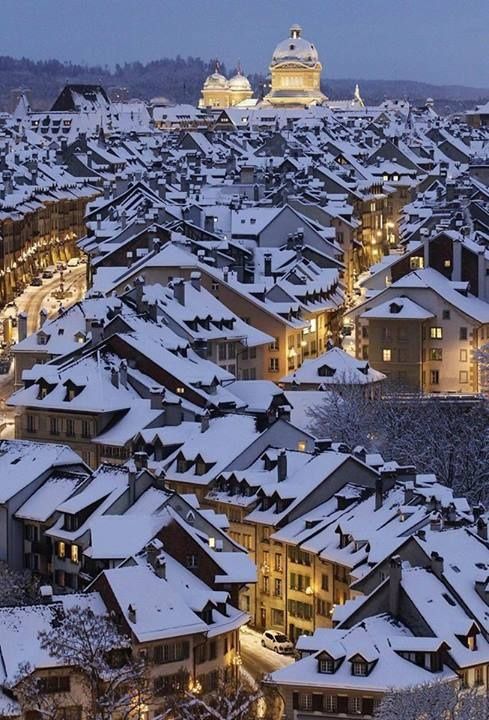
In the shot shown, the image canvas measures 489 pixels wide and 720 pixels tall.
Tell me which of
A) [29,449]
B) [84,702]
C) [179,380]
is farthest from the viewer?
[179,380]

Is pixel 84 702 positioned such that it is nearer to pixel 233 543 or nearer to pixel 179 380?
pixel 233 543

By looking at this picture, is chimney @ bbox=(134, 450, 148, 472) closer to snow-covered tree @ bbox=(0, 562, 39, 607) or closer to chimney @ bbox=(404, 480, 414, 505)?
snow-covered tree @ bbox=(0, 562, 39, 607)

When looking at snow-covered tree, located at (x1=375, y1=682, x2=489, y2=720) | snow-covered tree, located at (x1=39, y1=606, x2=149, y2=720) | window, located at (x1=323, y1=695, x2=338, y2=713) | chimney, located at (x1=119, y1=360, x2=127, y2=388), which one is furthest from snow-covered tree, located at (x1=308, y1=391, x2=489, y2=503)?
snow-covered tree, located at (x1=375, y1=682, x2=489, y2=720)

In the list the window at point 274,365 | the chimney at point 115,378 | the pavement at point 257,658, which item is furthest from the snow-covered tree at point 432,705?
the window at point 274,365

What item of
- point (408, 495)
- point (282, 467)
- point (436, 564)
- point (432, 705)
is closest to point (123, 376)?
point (282, 467)

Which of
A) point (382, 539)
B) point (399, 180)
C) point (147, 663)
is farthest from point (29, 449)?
point (399, 180)

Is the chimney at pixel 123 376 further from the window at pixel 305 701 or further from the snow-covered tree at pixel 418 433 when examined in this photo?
the window at pixel 305 701
